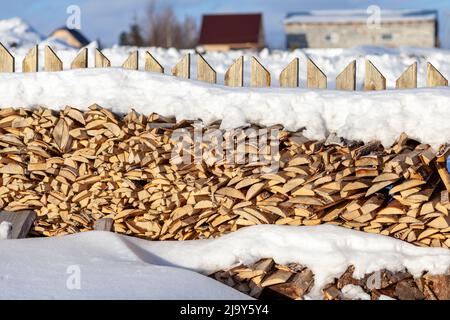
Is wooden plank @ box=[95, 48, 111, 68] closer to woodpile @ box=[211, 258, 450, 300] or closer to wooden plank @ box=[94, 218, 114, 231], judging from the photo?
wooden plank @ box=[94, 218, 114, 231]

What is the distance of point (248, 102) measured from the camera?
612 centimetres

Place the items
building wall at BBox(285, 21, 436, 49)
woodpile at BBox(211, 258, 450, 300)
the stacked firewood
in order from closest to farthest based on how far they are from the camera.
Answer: woodpile at BBox(211, 258, 450, 300) < the stacked firewood < building wall at BBox(285, 21, 436, 49)

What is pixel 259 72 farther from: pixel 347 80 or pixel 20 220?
pixel 20 220

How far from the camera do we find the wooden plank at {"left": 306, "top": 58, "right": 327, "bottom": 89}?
6.39m

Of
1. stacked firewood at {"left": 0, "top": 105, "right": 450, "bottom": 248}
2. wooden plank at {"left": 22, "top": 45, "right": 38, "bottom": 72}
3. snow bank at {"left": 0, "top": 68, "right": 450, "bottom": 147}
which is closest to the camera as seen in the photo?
stacked firewood at {"left": 0, "top": 105, "right": 450, "bottom": 248}

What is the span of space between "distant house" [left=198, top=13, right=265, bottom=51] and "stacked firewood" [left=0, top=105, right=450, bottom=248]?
121 ft

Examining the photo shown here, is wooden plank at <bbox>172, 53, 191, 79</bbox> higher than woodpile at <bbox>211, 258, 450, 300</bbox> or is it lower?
higher

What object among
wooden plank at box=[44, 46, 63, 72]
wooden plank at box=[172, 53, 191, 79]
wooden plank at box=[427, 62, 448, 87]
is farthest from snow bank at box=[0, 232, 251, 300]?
wooden plank at box=[427, 62, 448, 87]

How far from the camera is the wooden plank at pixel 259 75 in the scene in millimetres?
6477

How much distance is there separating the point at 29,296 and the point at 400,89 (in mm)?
3294

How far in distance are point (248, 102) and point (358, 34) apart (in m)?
40.0

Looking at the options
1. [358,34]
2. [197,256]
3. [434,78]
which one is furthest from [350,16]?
[197,256]

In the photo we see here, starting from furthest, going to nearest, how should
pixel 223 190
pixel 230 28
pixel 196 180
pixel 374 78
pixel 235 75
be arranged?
pixel 230 28 < pixel 235 75 < pixel 374 78 < pixel 196 180 < pixel 223 190
